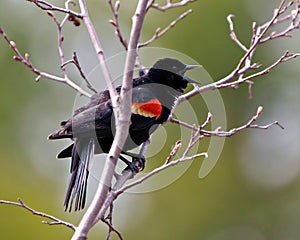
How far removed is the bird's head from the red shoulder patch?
1.14ft

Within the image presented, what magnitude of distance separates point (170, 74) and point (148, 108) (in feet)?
1.89

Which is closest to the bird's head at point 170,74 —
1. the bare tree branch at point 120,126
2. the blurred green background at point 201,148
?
the bare tree branch at point 120,126

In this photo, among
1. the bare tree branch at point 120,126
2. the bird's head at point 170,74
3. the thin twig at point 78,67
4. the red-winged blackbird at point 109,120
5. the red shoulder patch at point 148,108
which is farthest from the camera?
the bird's head at point 170,74

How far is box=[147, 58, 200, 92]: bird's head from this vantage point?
469cm

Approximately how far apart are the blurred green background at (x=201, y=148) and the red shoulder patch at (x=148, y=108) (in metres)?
4.77

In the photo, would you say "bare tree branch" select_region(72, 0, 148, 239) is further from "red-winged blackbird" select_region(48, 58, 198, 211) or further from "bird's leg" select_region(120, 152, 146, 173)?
"bird's leg" select_region(120, 152, 146, 173)

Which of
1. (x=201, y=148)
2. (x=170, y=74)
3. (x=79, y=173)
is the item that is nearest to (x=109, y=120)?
(x=79, y=173)

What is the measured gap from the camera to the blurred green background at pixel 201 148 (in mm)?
10438

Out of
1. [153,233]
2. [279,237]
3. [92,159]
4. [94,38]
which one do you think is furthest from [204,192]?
[94,38]

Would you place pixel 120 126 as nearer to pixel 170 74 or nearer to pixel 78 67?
pixel 78 67

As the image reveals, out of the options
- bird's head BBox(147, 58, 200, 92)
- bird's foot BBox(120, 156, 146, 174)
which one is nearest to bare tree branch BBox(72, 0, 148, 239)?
bird's foot BBox(120, 156, 146, 174)

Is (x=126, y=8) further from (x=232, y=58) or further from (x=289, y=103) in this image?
(x=289, y=103)

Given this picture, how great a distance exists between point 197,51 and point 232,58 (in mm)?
543

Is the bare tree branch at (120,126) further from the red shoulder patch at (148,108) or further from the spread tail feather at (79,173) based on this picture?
the red shoulder patch at (148,108)
